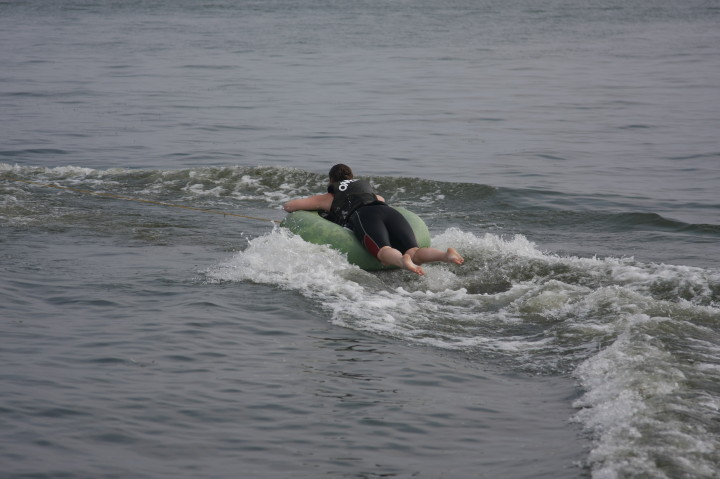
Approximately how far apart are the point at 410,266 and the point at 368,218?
97 centimetres

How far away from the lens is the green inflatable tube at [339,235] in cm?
1020

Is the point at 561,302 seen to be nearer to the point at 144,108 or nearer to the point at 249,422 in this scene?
the point at 249,422

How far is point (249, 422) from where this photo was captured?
604 centimetres

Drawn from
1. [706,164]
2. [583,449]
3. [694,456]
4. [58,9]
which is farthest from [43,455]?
[58,9]

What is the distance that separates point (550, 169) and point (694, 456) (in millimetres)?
12693

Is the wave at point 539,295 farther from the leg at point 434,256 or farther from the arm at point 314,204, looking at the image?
the arm at point 314,204

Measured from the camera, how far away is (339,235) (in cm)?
1040

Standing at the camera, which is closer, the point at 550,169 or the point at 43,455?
the point at 43,455

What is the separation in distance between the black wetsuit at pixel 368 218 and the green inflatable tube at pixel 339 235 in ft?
0.33

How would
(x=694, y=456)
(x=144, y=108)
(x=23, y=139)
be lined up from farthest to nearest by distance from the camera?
(x=144, y=108) → (x=23, y=139) → (x=694, y=456)

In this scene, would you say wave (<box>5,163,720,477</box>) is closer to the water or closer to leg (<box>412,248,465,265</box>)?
the water

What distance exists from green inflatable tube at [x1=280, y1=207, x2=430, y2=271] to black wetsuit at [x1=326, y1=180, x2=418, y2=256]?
100 millimetres

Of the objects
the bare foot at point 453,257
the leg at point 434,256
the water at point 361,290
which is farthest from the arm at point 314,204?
the bare foot at point 453,257

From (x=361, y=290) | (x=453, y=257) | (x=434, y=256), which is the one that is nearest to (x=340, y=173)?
(x=434, y=256)
